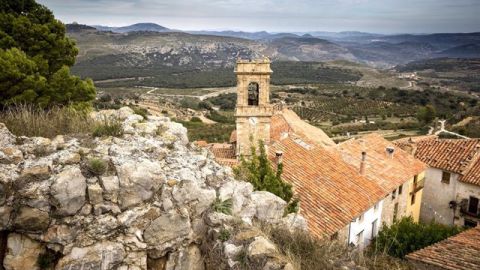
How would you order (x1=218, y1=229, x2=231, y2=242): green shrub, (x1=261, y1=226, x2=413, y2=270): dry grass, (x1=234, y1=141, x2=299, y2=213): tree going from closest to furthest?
1. (x1=261, y1=226, x2=413, y2=270): dry grass
2. (x1=218, y1=229, x2=231, y2=242): green shrub
3. (x1=234, y1=141, x2=299, y2=213): tree

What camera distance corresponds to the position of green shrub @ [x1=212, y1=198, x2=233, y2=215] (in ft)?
20.9

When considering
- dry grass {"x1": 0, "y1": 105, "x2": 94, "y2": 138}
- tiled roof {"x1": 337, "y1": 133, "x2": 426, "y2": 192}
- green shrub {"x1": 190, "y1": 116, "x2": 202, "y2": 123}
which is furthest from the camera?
green shrub {"x1": 190, "y1": 116, "x2": 202, "y2": 123}

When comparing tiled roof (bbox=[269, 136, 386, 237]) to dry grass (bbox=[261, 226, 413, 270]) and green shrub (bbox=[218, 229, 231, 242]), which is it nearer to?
dry grass (bbox=[261, 226, 413, 270])

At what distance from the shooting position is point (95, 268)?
5.47 meters

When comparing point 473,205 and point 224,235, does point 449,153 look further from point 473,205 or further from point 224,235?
point 224,235

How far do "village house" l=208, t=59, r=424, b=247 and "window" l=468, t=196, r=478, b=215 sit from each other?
3852 mm

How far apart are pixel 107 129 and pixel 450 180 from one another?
23285mm

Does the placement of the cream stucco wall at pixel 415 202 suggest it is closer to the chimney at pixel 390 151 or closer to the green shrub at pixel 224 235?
the chimney at pixel 390 151

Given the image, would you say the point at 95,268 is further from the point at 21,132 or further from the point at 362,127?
the point at 362,127

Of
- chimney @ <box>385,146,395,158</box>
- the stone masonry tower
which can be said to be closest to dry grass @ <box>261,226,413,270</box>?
the stone masonry tower

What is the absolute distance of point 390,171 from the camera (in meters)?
20.7

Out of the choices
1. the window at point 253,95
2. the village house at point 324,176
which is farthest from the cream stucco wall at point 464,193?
the window at point 253,95

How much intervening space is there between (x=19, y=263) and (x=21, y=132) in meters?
2.35

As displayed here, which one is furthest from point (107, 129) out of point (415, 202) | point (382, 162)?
point (415, 202)
